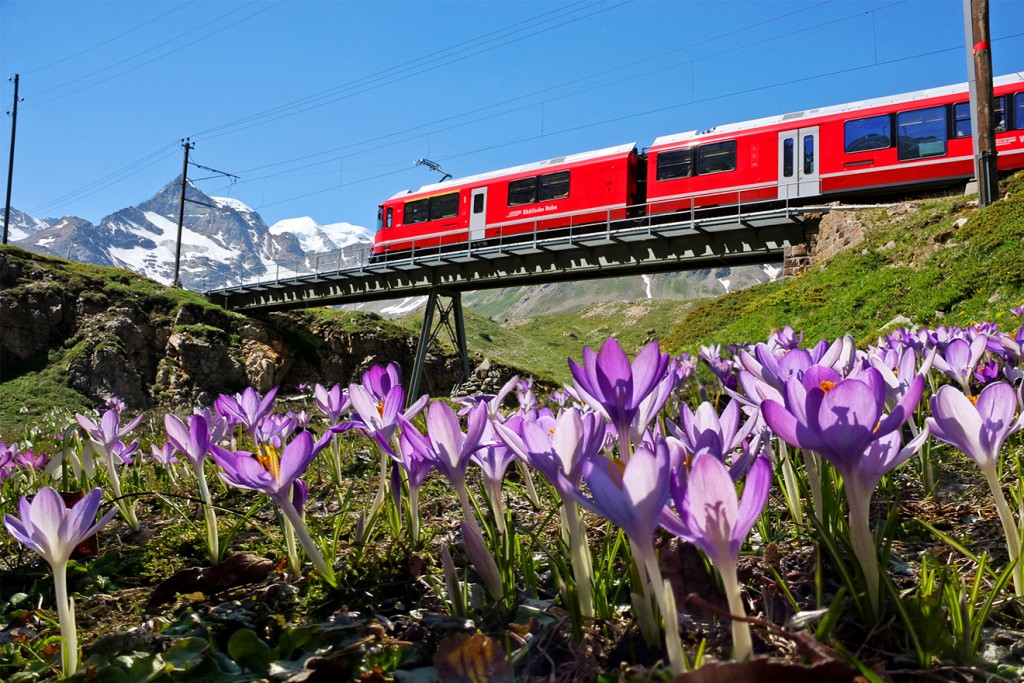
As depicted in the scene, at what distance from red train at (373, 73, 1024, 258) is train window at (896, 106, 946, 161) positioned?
0.8 inches

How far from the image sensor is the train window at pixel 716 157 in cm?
1591

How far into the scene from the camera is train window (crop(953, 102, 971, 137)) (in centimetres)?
1365

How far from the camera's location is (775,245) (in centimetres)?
1552

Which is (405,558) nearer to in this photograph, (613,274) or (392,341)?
(613,274)

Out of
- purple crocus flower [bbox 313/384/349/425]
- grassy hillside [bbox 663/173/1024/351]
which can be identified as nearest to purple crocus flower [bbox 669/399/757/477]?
purple crocus flower [bbox 313/384/349/425]

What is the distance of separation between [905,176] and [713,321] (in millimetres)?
5153

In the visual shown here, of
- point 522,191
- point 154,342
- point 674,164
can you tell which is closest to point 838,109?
point 674,164

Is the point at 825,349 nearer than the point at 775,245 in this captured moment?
Yes

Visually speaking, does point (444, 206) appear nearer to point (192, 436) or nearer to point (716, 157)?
point (716, 157)

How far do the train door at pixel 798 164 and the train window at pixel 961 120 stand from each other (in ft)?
8.67

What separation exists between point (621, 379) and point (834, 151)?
1625cm

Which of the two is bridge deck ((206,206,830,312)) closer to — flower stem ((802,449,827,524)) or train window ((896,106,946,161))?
train window ((896,106,946,161))

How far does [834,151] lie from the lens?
48.8 feet

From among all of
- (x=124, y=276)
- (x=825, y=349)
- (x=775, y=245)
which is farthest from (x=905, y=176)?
(x=124, y=276)
